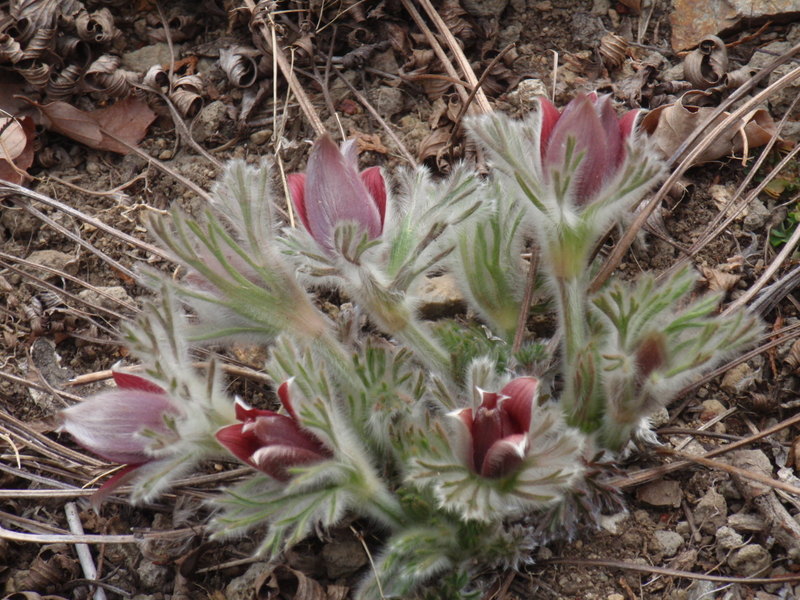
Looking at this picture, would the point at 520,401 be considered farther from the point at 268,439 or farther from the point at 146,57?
the point at 146,57

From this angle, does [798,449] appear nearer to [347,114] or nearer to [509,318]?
[509,318]

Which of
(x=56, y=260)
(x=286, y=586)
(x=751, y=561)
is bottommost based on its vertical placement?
(x=751, y=561)

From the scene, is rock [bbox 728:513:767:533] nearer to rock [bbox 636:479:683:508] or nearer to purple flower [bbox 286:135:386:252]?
rock [bbox 636:479:683:508]

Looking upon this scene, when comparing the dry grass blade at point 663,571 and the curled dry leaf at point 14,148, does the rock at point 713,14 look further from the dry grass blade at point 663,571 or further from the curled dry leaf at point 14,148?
the curled dry leaf at point 14,148

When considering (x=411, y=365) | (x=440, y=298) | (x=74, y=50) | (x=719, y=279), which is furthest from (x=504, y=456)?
(x=74, y=50)

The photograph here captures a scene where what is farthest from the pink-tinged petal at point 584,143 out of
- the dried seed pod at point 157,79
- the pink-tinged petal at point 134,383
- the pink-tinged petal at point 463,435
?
the dried seed pod at point 157,79

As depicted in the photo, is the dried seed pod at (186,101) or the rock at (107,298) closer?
the rock at (107,298)
